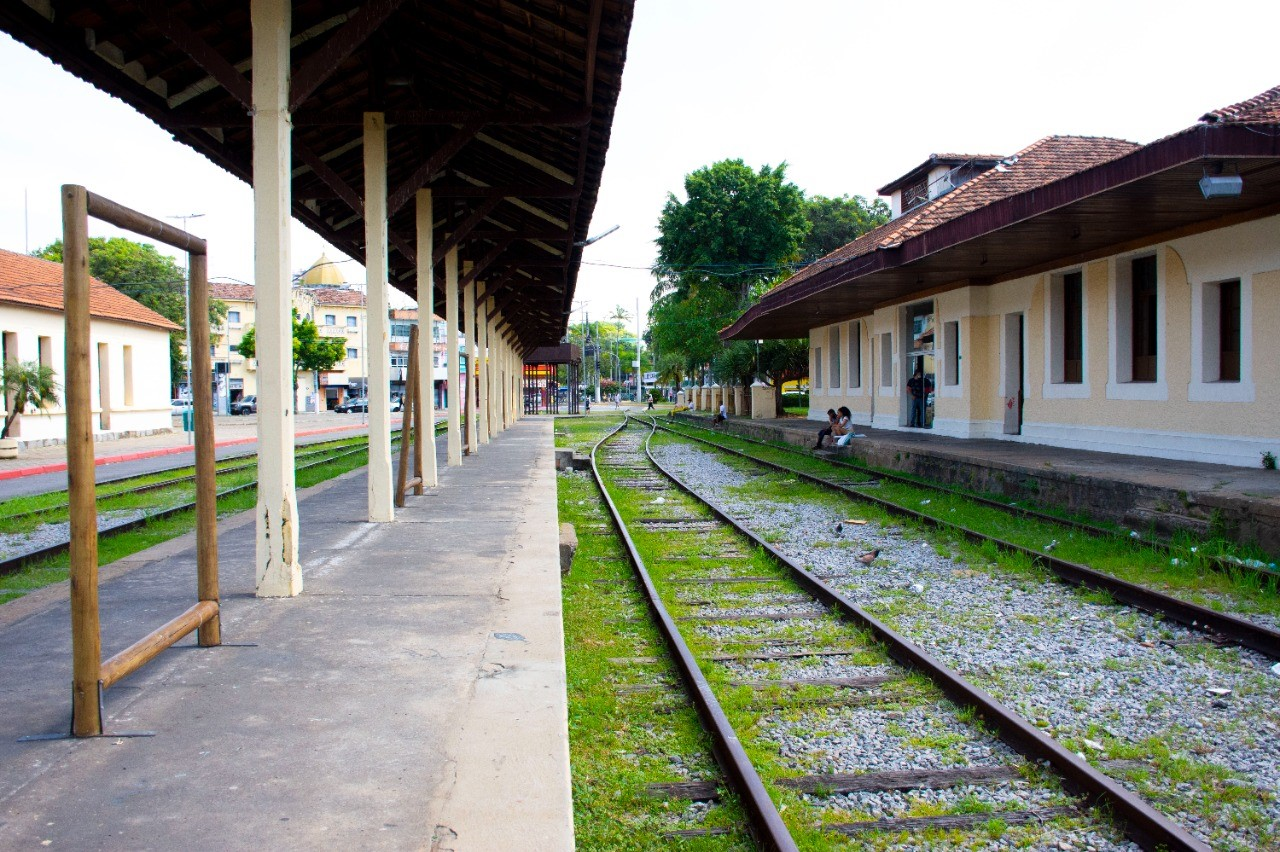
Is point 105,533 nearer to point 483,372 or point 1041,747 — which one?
point 1041,747

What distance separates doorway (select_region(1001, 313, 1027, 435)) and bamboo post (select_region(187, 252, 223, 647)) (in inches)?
634

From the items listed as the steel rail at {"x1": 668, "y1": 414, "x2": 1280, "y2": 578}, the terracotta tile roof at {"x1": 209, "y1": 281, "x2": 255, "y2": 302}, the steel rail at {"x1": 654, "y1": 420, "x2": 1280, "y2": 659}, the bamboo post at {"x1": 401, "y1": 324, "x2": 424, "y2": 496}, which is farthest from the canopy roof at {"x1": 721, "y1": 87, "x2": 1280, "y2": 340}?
the terracotta tile roof at {"x1": 209, "y1": 281, "x2": 255, "y2": 302}

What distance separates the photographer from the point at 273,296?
5.52m

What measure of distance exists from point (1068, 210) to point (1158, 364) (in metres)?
3.25

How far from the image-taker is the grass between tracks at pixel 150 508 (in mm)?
7621

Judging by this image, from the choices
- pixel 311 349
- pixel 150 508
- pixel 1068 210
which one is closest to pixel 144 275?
pixel 311 349

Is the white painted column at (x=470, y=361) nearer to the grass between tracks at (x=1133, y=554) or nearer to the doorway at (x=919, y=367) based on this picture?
the grass between tracks at (x=1133, y=554)

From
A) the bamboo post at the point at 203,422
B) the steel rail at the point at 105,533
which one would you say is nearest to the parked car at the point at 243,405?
the steel rail at the point at 105,533

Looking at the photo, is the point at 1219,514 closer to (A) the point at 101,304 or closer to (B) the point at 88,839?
(B) the point at 88,839

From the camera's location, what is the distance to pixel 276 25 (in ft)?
18.3

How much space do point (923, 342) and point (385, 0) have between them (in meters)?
18.4

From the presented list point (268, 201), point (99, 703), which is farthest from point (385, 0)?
point (99, 703)

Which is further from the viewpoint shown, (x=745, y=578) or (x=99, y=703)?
(x=745, y=578)

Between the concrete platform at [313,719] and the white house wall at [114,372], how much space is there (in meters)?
20.6
